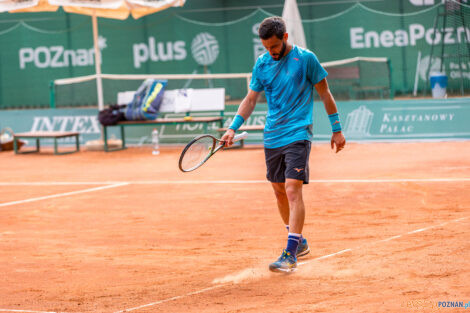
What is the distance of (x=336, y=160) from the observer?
11.5m

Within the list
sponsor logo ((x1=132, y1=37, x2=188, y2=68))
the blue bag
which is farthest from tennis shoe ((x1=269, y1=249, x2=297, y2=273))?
sponsor logo ((x1=132, y1=37, x2=188, y2=68))

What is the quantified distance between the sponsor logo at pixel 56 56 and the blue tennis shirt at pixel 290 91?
18041 millimetres

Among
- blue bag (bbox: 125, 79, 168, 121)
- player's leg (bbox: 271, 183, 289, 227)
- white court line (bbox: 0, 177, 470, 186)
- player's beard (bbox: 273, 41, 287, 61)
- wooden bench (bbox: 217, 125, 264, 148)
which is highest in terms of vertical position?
player's beard (bbox: 273, 41, 287, 61)

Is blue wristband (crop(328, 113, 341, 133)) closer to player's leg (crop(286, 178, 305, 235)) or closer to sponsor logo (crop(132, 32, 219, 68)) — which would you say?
player's leg (crop(286, 178, 305, 235))

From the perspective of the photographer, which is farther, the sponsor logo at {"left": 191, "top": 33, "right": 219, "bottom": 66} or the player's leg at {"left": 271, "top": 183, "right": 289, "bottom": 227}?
the sponsor logo at {"left": 191, "top": 33, "right": 219, "bottom": 66}

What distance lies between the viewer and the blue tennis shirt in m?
5.13

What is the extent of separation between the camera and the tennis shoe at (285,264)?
4.91 m

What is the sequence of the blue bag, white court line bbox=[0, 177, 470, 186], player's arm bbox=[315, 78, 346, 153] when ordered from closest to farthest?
player's arm bbox=[315, 78, 346, 153], white court line bbox=[0, 177, 470, 186], the blue bag

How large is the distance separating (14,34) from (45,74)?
1.59 metres

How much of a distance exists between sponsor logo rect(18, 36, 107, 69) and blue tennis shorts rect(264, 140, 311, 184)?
1809 cm

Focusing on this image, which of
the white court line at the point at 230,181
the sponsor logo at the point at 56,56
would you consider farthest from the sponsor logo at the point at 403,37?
the white court line at the point at 230,181

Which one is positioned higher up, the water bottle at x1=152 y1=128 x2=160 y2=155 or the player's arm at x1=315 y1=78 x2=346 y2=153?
the player's arm at x1=315 y1=78 x2=346 y2=153

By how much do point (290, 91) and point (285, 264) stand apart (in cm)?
126

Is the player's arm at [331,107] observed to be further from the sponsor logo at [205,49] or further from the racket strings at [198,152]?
the sponsor logo at [205,49]
